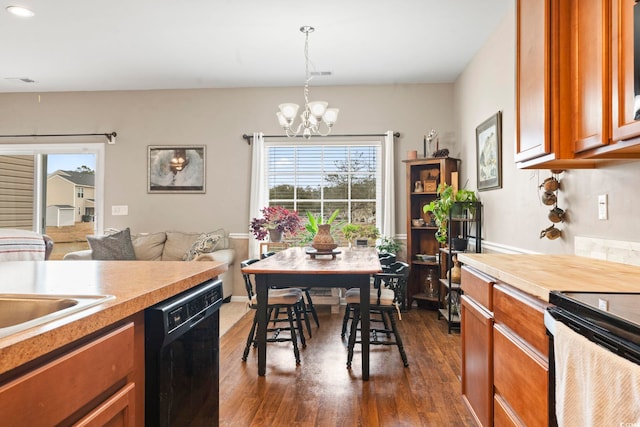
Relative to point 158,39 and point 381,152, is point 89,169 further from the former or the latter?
point 381,152

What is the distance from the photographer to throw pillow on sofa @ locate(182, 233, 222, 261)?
4.78 metres

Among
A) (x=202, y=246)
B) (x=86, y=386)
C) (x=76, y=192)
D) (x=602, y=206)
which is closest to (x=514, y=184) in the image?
(x=602, y=206)

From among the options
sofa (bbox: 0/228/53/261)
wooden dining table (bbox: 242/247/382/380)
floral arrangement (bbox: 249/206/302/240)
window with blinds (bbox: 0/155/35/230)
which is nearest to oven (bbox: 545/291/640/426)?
wooden dining table (bbox: 242/247/382/380)

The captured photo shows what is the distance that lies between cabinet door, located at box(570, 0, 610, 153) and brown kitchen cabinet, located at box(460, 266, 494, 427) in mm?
724

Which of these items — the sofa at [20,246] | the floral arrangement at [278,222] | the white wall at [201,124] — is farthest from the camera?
the white wall at [201,124]

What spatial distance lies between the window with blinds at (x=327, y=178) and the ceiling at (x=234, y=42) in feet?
2.81

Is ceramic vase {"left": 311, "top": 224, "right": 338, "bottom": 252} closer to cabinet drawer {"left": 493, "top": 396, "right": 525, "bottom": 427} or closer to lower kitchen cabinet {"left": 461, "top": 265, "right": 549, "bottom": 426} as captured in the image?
lower kitchen cabinet {"left": 461, "top": 265, "right": 549, "bottom": 426}

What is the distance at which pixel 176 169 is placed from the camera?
5.42m

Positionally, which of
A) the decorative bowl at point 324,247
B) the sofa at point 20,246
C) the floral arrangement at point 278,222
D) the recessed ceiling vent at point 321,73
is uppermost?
the recessed ceiling vent at point 321,73

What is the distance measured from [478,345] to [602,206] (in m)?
0.93

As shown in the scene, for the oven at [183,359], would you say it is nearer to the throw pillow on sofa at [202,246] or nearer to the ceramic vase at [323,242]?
the ceramic vase at [323,242]

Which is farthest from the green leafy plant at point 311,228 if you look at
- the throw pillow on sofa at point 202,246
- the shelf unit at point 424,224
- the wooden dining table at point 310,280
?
the wooden dining table at point 310,280

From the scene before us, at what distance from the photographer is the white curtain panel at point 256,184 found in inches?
206

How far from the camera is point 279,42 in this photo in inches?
154
